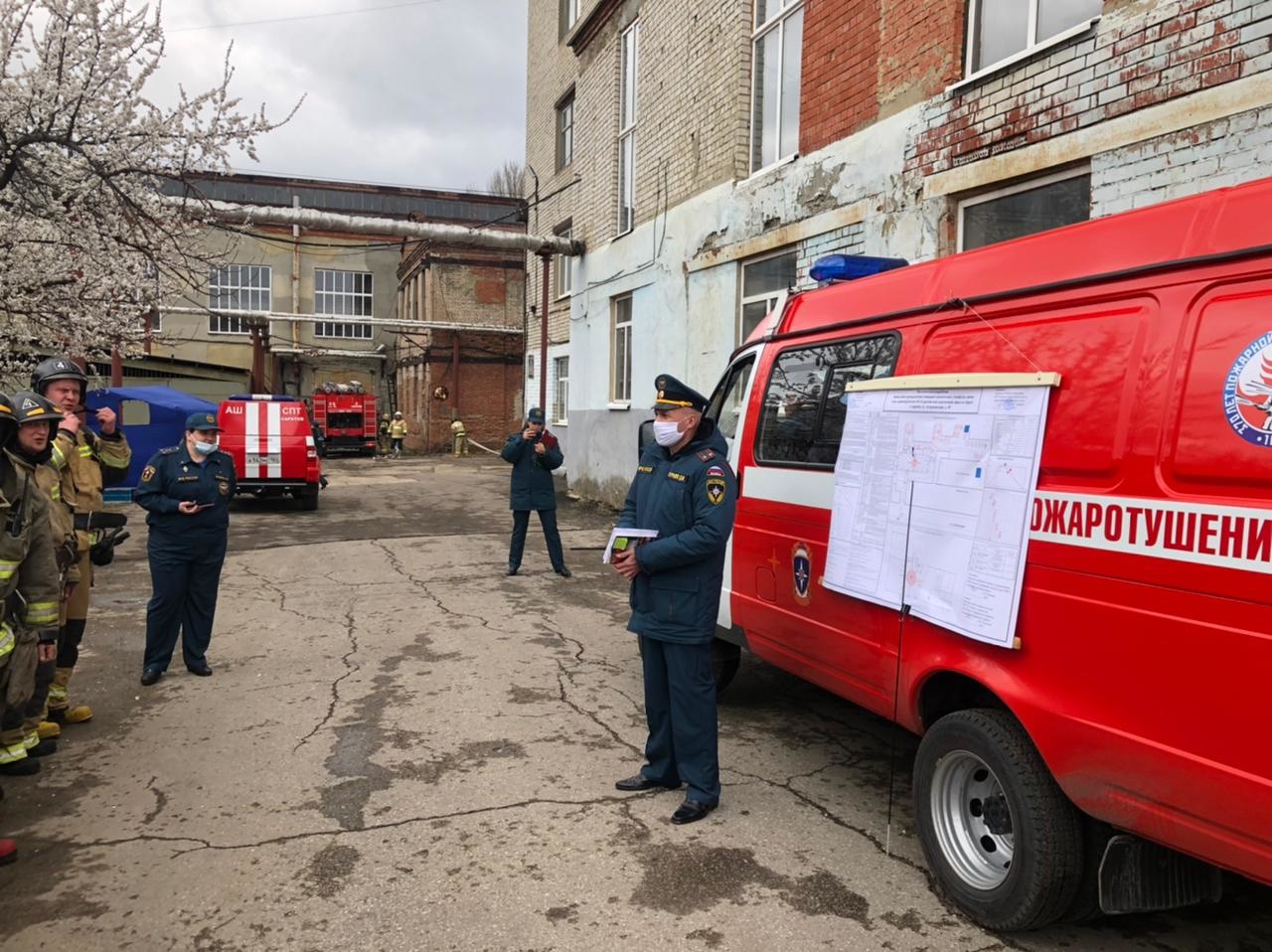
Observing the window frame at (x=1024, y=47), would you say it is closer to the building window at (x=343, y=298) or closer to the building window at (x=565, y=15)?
the building window at (x=565, y=15)

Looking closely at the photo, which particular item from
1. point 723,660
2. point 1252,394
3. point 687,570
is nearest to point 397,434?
point 723,660

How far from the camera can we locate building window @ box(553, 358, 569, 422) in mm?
20094

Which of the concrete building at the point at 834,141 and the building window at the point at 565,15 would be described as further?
the building window at the point at 565,15

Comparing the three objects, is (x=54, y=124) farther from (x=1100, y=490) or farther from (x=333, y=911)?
(x=1100, y=490)

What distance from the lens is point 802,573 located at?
4.23 metres

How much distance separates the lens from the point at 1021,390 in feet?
9.73

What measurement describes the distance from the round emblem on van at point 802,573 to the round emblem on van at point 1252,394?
205 centimetres

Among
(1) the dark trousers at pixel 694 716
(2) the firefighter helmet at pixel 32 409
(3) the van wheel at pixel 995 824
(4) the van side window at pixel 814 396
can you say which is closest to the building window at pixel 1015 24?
(4) the van side window at pixel 814 396

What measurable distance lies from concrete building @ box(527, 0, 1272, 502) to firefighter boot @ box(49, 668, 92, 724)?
7185 millimetres

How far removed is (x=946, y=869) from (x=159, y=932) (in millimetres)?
2752

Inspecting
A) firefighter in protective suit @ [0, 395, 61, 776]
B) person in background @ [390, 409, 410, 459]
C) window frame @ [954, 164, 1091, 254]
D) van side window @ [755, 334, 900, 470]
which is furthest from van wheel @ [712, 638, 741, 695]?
person in background @ [390, 409, 410, 459]

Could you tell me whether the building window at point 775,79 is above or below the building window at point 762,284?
above

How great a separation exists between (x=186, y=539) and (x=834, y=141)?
720 centimetres

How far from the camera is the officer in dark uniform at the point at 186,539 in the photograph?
19.0 ft
